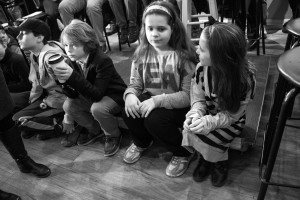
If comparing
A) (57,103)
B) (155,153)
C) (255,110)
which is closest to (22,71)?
(57,103)

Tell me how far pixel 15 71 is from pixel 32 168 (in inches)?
25.3

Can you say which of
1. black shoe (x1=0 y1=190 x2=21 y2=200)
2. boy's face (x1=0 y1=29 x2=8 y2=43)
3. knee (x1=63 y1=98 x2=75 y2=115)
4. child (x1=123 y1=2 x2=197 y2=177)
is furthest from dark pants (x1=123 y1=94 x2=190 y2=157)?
boy's face (x1=0 y1=29 x2=8 y2=43)

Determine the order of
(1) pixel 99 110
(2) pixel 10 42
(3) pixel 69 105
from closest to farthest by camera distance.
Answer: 1. (1) pixel 99 110
2. (3) pixel 69 105
3. (2) pixel 10 42

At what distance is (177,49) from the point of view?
123cm

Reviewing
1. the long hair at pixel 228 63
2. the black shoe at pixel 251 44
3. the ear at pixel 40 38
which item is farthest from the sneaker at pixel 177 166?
the black shoe at pixel 251 44

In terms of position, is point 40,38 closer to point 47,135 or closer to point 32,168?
point 47,135

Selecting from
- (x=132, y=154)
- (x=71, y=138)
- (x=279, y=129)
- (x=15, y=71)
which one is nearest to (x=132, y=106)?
(x=132, y=154)

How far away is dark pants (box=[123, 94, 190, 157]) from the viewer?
3.92ft

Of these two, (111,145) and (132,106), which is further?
(111,145)

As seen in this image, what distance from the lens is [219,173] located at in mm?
1191

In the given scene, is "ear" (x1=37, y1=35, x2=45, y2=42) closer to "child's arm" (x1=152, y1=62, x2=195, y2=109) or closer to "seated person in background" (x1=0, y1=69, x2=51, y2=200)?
"seated person in background" (x1=0, y1=69, x2=51, y2=200)

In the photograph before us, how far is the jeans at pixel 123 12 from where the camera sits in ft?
7.93

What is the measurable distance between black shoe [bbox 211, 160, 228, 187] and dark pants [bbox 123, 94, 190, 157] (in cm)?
15

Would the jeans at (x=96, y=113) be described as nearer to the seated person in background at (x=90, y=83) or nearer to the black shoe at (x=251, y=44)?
the seated person in background at (x=90, y=83)
